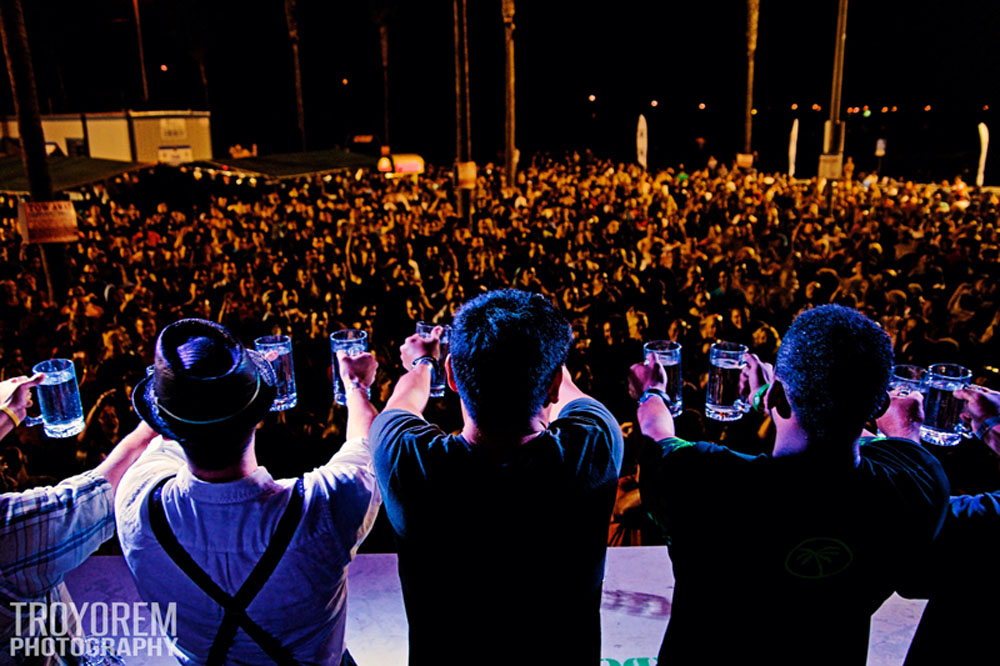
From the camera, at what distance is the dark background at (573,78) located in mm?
41062

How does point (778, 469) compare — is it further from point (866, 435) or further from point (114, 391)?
point (114, 391)

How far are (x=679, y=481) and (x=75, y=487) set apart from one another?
4.70ft

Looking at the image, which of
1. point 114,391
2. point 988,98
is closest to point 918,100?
point 988,98

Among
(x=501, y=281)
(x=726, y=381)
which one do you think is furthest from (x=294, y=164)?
(x=726, y=381)

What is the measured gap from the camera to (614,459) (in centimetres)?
167

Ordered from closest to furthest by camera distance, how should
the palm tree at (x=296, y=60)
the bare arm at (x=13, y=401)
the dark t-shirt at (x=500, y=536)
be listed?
the dark t-shirt at (x=500, y=536)
the bare arm at (x=13, y=401)
the palm tree at (x=296, y=60)

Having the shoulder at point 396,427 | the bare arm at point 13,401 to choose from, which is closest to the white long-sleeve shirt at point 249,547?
the shoulder at point 396,427

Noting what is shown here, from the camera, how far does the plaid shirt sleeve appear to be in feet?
5.26

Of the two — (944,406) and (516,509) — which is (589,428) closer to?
(516,509)

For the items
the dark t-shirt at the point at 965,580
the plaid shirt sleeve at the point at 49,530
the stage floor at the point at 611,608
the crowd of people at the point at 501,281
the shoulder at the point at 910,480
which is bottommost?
the stage floor at the point at 611,608

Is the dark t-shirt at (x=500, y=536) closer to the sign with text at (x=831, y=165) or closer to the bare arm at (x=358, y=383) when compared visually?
the bare arm at (x=358, y=383)

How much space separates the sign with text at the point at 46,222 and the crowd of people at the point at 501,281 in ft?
2.12

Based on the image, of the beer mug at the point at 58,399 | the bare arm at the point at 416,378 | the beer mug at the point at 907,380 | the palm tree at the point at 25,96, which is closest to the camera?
the bare arm at the point at 416,378

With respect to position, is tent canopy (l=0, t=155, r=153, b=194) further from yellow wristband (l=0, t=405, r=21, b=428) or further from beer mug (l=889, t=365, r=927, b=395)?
beer mug (l=889, t=365, r=927, b=395)
